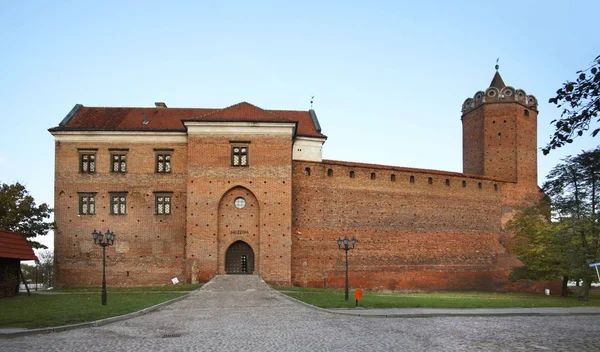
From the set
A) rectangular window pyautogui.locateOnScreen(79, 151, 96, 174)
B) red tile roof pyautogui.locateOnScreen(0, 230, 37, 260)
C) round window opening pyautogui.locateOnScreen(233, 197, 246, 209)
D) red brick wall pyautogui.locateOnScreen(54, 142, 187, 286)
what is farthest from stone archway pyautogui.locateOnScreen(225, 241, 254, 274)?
red tile roof pyautogui.locateOnScreen(0, 230, 37, 260)

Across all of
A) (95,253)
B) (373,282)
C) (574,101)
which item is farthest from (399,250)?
(574,101)

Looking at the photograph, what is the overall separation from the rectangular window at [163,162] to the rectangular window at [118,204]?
8.86ft

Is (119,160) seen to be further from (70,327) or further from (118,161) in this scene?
(70,327)

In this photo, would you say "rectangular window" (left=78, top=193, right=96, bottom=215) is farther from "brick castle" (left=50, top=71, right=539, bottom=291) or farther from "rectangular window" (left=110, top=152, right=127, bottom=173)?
"rectangular window" (left=110, top=152, right=127, bottom=173)

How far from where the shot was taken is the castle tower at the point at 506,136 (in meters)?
46.8

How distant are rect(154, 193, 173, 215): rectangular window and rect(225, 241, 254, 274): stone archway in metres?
4.82

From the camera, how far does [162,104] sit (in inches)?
1703

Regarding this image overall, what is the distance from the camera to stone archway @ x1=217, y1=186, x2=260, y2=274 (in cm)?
3591

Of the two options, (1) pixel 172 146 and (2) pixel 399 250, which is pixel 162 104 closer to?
(1) pixel 172 146

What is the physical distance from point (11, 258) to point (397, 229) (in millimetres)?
23801

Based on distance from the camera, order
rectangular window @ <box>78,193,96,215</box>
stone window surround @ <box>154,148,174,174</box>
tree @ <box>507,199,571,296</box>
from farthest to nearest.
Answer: stone window surround @ <box>154,148,174,174</box>, rectangular window @ <box>78,193,96,215</box>, tree @ <box>507,199,571,296</box>

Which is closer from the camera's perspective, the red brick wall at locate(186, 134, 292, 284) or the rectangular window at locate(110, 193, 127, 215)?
the red brick wall at locate(186, 134, 292, 284)

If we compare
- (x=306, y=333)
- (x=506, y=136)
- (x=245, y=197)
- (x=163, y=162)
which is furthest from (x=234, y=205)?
(x=506, y=136)

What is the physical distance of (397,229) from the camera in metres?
Answer: 40.5
